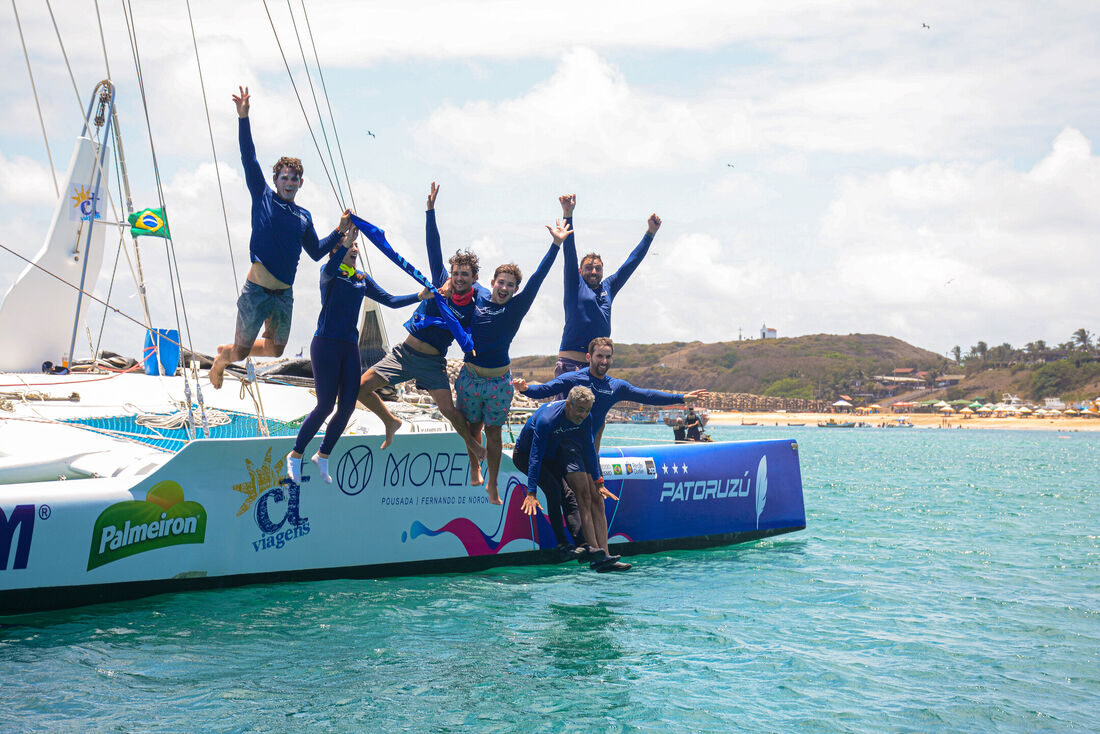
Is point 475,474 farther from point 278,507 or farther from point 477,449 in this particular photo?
point 278,507

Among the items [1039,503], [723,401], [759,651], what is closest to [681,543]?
[759,651]

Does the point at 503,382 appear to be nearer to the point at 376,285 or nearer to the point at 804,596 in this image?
the point at 376,285

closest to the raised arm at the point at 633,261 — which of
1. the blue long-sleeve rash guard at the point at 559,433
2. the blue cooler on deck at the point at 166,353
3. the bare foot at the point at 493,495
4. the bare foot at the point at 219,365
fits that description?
the blue long-sleeve rash guard at the point at 559,433

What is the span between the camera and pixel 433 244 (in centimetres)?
656

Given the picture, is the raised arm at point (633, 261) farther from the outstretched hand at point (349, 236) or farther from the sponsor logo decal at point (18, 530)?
the sponsor logo decal at point (18, 530)

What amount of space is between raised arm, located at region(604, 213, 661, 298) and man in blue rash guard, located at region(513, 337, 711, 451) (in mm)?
754

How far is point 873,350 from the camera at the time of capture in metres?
167

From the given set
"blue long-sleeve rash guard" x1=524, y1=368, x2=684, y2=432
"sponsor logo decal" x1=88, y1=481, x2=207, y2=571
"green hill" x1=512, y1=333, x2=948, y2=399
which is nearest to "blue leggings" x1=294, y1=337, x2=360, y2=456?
"sponsor logo decal" x1=88, y1=481, x2=207, y2=571

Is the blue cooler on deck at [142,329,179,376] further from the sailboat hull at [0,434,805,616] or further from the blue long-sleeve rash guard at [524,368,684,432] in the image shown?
the blue long-sleeve rash guard at [524,368,684,432]

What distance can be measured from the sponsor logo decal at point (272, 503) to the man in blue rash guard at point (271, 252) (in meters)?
0.95

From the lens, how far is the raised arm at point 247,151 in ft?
18.7

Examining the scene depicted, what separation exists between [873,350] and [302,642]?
6813 inches

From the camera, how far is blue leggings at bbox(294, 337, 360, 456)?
625cm

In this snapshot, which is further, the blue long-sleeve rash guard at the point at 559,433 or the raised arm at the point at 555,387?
the raised arm at the point at 555,387
